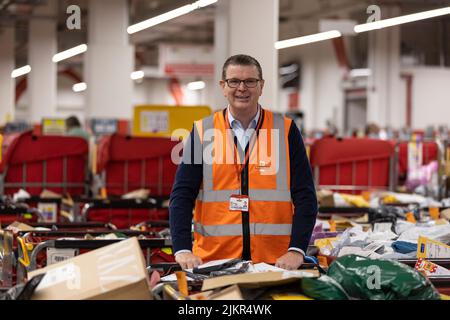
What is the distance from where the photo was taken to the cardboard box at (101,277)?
2.63m

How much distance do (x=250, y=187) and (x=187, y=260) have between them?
52 cm

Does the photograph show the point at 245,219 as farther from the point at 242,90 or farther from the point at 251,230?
the point at 242,90

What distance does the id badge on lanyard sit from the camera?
4.07 meters

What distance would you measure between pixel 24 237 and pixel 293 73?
87.2 feet

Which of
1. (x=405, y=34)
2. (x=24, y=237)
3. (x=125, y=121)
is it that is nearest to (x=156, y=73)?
(x=405, y=34)

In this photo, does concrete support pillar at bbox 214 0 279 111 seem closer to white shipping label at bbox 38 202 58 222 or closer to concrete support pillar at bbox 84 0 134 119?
white shipping label at bbox 38 202 58 222

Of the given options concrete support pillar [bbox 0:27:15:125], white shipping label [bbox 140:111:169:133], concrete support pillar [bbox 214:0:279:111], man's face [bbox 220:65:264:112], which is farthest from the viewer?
concrete support pillar [bbox 0:27:15:125]

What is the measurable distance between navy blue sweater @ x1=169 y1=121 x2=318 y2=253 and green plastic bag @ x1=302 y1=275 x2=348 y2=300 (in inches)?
45.0

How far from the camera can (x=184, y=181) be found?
4.03 m

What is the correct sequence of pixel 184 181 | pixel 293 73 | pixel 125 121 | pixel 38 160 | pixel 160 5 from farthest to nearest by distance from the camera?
pixel 293 73 → pixel 160 5 → pixel 125 121 → pixel 38 160 → pixel 184 181

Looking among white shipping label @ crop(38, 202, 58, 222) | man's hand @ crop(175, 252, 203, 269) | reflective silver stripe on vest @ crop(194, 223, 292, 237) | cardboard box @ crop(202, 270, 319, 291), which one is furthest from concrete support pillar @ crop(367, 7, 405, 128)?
cardboard box @ crop(202, 270, 319, 291)

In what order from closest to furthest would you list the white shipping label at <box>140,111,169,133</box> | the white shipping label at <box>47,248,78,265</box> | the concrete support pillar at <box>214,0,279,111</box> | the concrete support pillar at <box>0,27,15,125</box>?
the white shipping label at <box>47,248,78,265</box> < the concrete support pillar at <box>214,0,279,111</box> < the white shipping label at <box>140,111,169,133</box> < the concrete support pillar at <box>0,27,15,125</box>

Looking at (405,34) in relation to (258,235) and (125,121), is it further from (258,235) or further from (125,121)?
(258,235)

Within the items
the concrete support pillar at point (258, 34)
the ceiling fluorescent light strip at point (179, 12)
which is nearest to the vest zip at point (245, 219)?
the concrete support pillar at point (258, 34)
